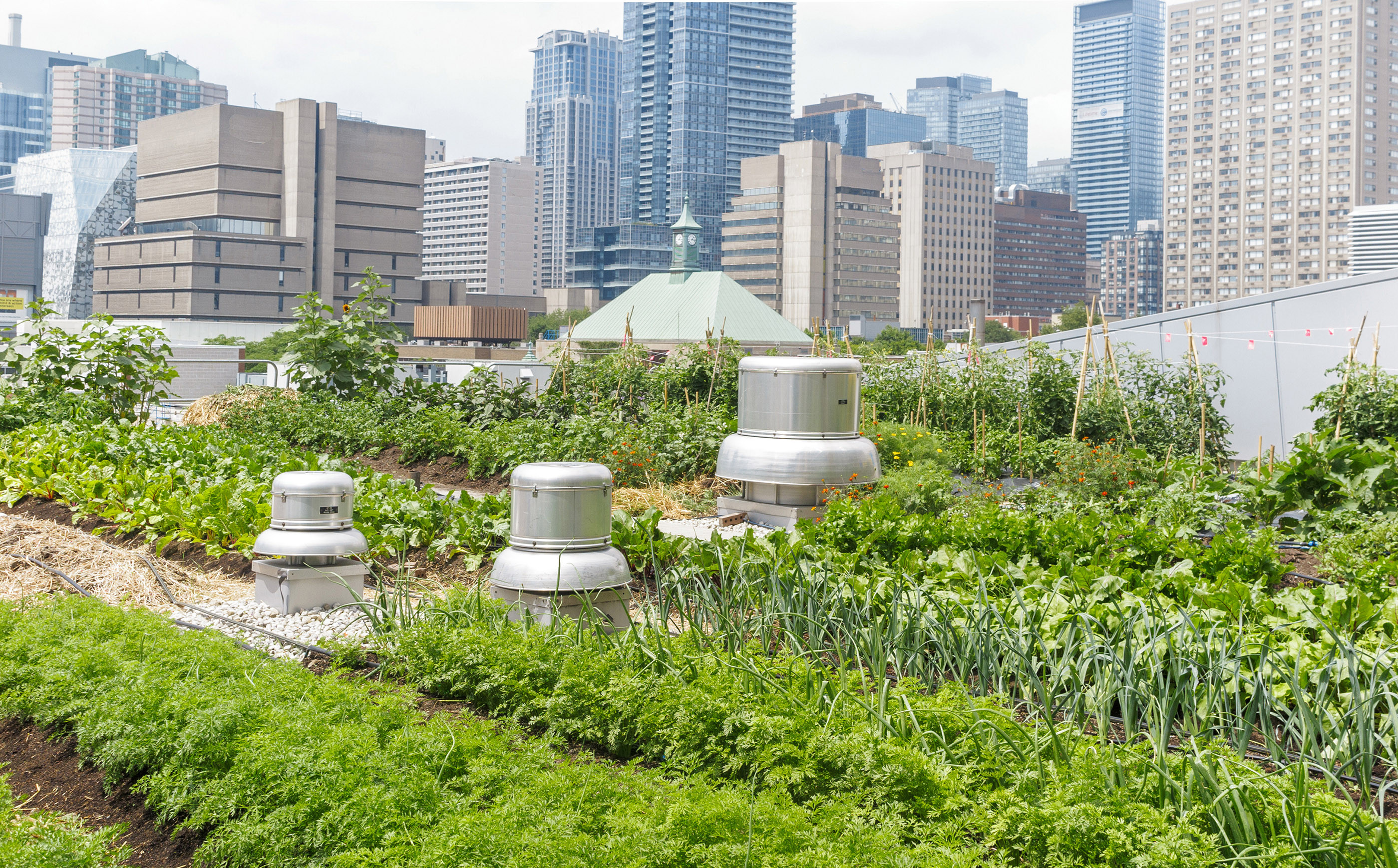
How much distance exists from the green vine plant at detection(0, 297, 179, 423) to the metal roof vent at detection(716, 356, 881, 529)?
344 inches

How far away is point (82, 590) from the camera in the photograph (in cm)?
662

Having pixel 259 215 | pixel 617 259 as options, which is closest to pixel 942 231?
pixel 617 259

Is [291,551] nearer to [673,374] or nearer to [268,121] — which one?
[673,374]

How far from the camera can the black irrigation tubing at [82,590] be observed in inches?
203

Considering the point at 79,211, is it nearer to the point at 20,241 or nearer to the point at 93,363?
the point at 20,241

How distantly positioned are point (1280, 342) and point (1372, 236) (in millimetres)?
170339

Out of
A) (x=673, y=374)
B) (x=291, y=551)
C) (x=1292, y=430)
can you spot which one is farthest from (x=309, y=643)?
(x=1292, y=430)

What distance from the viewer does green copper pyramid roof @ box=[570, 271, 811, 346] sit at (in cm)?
6203

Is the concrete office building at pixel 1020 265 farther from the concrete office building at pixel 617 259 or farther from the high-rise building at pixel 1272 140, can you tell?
the concrete office building at pixel 617 259

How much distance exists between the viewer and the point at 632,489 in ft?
34.4

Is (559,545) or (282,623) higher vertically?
(559,545)

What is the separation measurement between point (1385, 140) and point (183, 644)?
658 feet

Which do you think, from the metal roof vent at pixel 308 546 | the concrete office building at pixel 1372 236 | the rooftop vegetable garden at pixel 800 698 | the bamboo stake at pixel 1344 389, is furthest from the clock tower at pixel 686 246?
the concrete office building at pixel 1372 236

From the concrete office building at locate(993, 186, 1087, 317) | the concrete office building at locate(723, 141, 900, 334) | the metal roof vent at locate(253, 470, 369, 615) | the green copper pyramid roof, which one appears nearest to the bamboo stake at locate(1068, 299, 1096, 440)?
the metal roof vent at locate(253, 470, 369, 615)
